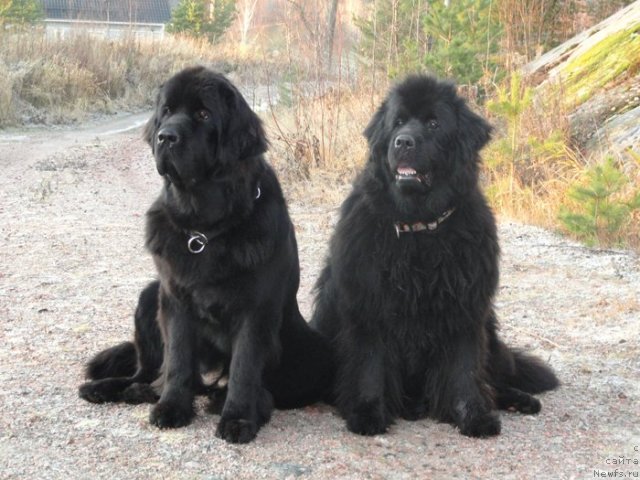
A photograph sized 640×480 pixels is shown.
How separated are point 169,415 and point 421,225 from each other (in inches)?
61.5

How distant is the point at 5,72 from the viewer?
19656 mm

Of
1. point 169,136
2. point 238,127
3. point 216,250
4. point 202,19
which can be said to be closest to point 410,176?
point 238,127

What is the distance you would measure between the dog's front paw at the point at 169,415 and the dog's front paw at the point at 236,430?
0.20 metres

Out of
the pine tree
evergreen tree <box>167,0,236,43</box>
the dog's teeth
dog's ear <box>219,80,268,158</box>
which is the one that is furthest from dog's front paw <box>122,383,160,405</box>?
evergreen tree <box>167,0,236,43</box>

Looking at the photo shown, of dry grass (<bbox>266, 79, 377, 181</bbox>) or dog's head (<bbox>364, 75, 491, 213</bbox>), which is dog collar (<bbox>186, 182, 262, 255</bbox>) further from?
dry grass (<bbox>266, 79, 377, 181</bbox>)

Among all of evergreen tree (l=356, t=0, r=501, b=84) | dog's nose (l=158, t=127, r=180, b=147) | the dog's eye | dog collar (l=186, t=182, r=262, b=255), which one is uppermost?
evergreen tree (l=356, t=0, r=501, b=84)

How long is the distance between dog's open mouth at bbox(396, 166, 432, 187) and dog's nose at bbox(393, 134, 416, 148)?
0.12 m

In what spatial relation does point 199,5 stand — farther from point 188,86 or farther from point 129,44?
point 188,86

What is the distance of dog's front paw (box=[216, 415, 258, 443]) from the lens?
12.2ft

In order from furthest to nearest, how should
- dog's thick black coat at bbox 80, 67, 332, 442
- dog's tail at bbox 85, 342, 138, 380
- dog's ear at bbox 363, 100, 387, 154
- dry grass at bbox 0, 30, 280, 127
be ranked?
1. dry grass at bbox 0, 30, 280, 127
2. dog's tail at bbox 85, 342, 138, 380
3. dog's ear at bbox 363, 100, 387, 154
4. dog's thick black coat at bbox 80, 67, 332, 442

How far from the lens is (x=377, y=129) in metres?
4.38

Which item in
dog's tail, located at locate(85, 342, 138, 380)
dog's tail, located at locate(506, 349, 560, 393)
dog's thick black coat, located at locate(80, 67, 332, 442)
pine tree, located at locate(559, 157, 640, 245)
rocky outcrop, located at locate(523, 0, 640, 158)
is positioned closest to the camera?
dog's thick black coat, located at locate(80, 67, 332, 442)

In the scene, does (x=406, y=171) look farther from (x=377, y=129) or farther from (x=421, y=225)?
(x=377, y=129)

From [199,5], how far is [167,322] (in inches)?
1285
